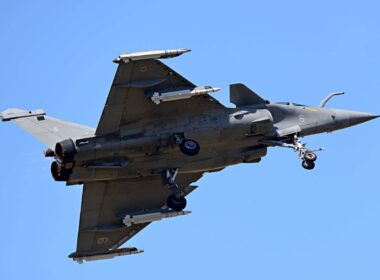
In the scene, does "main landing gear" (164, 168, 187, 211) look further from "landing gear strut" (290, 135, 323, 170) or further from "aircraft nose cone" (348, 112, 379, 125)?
"aircraft nose cone" (348, 112, 379, 125)

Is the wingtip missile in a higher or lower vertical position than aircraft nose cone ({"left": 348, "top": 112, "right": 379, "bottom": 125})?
higher

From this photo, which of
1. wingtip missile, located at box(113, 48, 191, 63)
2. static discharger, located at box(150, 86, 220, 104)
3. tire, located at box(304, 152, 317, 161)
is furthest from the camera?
tire, located at box(304, 152, 317, 161)

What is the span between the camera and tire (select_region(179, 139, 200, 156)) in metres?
34.6

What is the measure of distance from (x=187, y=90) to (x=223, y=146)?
2705mm

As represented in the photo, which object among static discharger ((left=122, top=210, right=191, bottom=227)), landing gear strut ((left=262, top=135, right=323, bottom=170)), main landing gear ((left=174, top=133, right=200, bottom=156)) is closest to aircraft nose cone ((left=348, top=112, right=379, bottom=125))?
landing gear strut ((left=262, top=135, right=323, bottom=170))

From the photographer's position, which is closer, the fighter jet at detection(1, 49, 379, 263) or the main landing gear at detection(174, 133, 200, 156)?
the fighter jet at detection(1, 49, 379, 263)

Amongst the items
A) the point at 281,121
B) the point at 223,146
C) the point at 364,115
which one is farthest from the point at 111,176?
the point at 364,115

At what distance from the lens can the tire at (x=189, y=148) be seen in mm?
34594

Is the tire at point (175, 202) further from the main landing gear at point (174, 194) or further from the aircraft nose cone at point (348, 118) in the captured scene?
the aircraft nose cone at point (348, 118)

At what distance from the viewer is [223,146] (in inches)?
1417

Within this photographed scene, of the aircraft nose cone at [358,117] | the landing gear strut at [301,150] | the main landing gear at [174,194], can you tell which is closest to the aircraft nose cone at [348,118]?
the aircraft nose cone at [358,117]

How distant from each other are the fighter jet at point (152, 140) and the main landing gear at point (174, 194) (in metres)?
0.03

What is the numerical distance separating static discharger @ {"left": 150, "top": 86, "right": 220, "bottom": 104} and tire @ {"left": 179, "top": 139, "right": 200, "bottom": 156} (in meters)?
1.49

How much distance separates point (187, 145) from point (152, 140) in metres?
1.09
